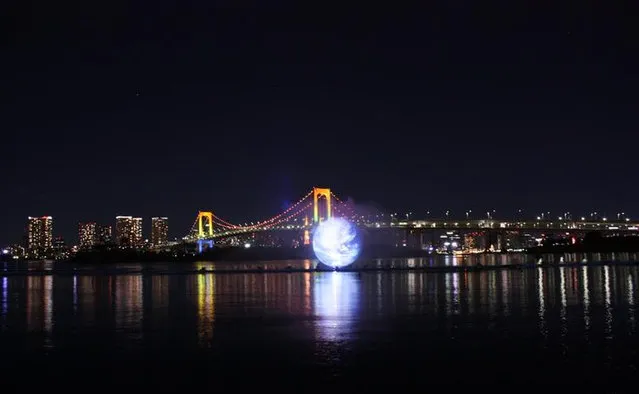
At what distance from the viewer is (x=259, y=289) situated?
3027 centimetres

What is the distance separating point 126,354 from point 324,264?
4064 centimetres

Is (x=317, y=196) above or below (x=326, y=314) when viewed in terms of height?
above

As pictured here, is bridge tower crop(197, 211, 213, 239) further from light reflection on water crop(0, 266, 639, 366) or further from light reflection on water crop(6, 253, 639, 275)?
light reflection on water crop(0, 266, 639, 366)

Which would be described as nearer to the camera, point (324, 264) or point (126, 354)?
point (126, 354)

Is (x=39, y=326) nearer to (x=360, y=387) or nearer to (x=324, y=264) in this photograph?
(x=360, y=387)

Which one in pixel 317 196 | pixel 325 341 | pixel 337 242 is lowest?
pixel 325 341

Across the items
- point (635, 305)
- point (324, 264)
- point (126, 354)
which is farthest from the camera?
point (324, 264)

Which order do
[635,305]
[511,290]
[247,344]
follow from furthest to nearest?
[511,290], [635,305], [247,344]

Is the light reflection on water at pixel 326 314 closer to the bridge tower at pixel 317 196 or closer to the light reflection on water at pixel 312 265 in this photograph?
the light reflection on water at pixel 312 265

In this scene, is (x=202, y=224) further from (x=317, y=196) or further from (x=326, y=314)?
(x=326, y=314)

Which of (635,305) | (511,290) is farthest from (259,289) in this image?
(635,305)

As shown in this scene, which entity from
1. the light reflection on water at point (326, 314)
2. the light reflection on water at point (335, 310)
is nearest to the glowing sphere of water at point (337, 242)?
the light reflection on water at point (335, 310)

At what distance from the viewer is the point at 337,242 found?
4759 centimetres

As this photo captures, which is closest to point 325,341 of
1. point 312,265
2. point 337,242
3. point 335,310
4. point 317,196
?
point 335,310
